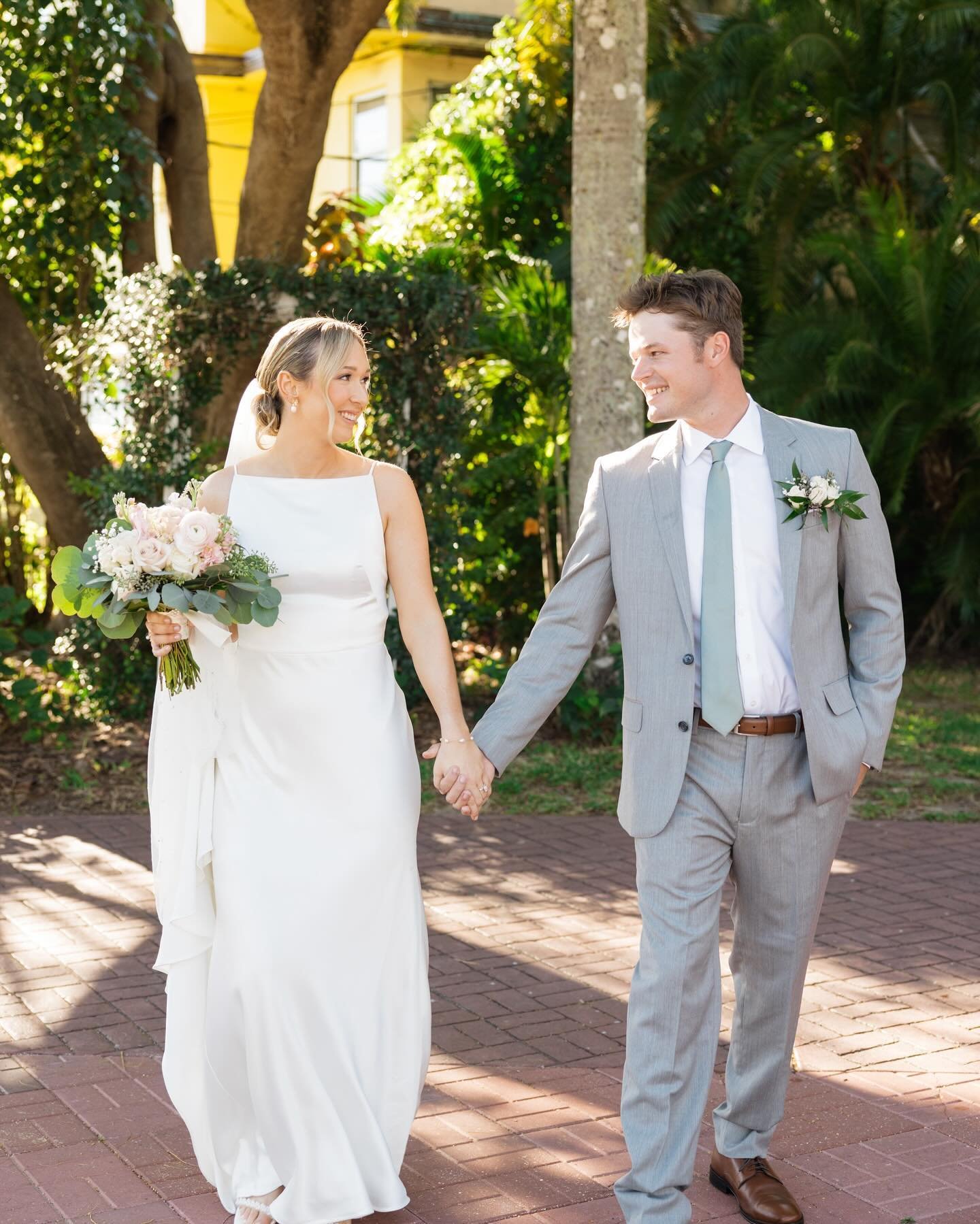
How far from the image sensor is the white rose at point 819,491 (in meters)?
3.52

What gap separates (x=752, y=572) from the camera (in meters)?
3.60

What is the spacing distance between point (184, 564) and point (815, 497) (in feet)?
4.87

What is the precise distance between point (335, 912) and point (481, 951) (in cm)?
226

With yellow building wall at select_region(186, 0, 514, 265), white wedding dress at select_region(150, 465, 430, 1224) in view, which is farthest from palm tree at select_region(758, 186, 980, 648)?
white wedding dress at select_region(150, 465, 430, 1224)

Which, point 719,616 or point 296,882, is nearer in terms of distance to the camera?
point 719,616

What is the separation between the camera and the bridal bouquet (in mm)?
3590

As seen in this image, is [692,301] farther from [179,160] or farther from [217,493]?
[179,160]

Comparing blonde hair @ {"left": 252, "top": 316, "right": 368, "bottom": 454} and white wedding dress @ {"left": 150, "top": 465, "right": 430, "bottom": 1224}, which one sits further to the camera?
blonde hair @ {"left": 252, "top": 316, "right": 368, "bottom": 454}

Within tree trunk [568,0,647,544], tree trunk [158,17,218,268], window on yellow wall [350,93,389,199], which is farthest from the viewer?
window on yellow wall [350,93,389,199]

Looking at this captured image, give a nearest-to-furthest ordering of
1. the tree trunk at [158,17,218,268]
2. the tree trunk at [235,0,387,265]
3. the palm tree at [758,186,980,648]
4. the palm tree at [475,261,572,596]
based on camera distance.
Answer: the tree trunk at [235,0,387,265], the palm tree at [475,261,572,596], the tree trunk at [158,17,218,268], the palm tree at [758,186,980,648]

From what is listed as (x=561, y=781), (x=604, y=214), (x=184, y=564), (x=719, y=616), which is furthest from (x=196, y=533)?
(x=604, y=214)

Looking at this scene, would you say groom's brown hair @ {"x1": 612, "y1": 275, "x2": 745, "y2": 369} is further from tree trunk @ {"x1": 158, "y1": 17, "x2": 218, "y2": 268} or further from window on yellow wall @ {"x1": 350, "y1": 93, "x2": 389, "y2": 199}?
window on yellow wall @ {"x1": 350, "y1": 93, "x2": 389, "y2": 199}

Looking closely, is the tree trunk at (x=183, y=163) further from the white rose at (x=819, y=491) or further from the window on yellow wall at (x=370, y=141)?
the white rose at (x=819, y=491)

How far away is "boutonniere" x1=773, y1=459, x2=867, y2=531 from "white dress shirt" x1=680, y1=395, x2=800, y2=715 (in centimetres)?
6
